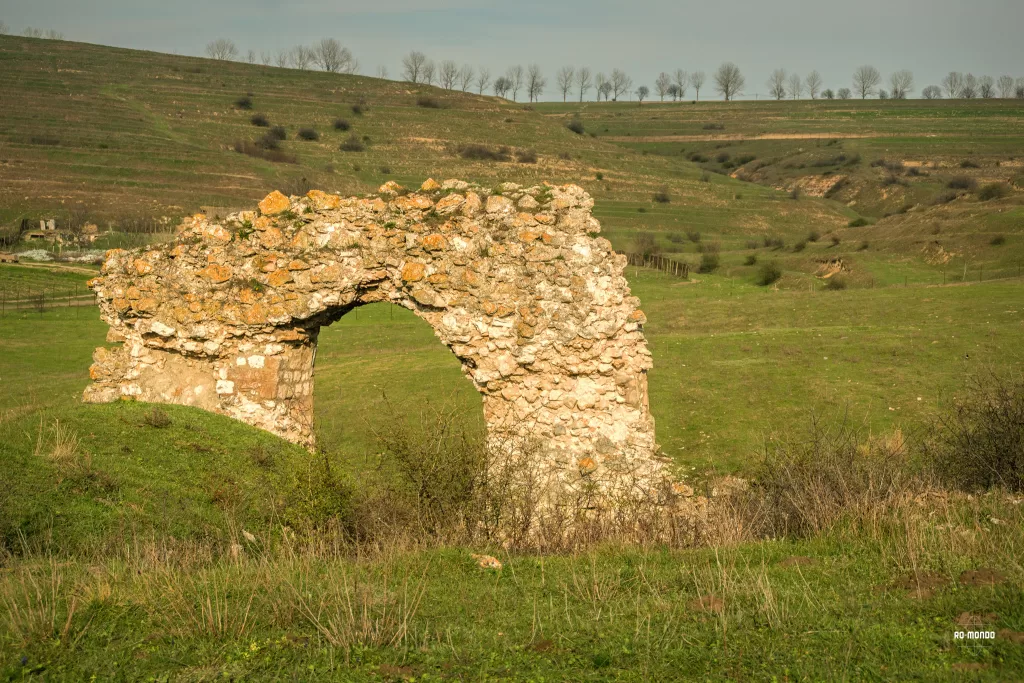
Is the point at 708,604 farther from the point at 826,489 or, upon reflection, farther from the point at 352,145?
the point at 352,145

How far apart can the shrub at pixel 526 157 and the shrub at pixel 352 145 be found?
13311mm

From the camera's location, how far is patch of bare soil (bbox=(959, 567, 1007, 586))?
538 cm

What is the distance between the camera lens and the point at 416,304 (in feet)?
36.3

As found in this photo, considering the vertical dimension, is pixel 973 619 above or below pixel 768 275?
below

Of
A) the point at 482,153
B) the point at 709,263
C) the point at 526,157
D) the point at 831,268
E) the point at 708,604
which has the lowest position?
Result: the point at 708,604

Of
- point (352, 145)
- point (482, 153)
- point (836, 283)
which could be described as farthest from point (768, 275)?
point (352, 145)

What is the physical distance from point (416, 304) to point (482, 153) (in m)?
66.4

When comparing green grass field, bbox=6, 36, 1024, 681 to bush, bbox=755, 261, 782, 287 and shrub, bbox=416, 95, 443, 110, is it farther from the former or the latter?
shrub, bbox=416, 95, 443, 110

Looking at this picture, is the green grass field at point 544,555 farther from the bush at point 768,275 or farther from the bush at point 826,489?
the bush at point 768,275

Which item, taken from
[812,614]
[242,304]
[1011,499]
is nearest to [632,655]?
[812,614]

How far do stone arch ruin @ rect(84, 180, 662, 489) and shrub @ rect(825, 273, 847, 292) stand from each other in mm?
25287

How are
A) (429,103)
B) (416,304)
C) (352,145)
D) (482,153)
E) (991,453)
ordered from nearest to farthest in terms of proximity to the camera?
(991,453)
(416,304)
(352,145)
(482,153)
(429,103)

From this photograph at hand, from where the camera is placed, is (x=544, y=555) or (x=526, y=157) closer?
(x=544, y=555)

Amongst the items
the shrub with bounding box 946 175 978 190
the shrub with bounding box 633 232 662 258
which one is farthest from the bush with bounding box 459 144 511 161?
the shrub with bounding box 946 175 978 190
